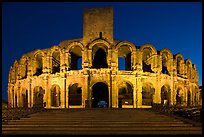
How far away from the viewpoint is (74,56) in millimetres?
37031

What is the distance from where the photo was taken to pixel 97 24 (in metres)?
33.5

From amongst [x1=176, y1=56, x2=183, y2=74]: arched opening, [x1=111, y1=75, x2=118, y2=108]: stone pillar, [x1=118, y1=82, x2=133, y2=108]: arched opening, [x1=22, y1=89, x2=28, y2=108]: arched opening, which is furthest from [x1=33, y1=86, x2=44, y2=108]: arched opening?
[x1=176, y1=56, x2=183, y2=74]: arched opening

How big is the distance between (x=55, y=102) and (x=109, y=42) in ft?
32.4

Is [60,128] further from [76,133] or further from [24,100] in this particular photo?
[24,100]

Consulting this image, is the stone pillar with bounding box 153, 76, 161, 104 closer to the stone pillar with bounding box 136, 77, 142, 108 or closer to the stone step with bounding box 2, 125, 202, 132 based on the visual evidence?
the stone pillar with bounding box 136, 77, 142, 108

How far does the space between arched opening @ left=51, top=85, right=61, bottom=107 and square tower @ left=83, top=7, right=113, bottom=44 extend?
22.3ft

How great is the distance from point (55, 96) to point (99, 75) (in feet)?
23.8

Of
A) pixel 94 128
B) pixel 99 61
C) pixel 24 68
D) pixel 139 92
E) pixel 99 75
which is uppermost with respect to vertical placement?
pixel 99 61

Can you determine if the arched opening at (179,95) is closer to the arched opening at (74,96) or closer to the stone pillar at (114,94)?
the stone pillar at (114,94)

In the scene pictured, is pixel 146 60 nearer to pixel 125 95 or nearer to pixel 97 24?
pixel 125 95

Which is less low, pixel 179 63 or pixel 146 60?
pixel 146 60

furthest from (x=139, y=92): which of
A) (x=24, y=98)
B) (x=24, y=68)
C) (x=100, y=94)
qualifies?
(x=24, y=98)

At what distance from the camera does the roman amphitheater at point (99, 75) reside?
31031 mm

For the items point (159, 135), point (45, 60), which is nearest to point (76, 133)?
point (159, 135)
